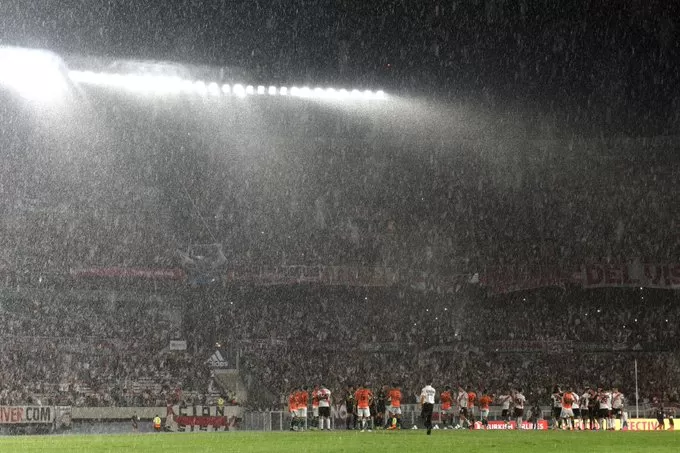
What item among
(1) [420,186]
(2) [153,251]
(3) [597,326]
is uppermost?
(1) [420,186]

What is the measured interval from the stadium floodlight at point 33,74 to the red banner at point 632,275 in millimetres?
27506

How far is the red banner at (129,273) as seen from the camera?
47.0m

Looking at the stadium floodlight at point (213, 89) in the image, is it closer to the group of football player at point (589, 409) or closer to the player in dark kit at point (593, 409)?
the group of football player at point (589, 409)

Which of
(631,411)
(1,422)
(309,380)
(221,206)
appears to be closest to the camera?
(1,422)

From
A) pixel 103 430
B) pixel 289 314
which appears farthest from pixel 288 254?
pixel 103 430

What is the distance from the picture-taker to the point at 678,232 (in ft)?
169

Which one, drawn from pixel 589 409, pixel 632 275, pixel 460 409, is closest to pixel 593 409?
pixel 589 409

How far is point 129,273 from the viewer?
156ft

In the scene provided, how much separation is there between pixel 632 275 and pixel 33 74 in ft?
101

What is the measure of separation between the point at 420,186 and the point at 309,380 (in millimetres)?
13422

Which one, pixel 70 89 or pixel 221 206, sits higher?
pixel 70 89

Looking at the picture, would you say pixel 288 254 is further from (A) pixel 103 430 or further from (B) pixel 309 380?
(A) pixel 103 430

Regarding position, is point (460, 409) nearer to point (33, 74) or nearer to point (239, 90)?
point (239, 90)

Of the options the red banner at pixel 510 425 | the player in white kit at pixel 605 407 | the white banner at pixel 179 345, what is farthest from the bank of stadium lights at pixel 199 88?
the player in white kit at pixel 605 407
